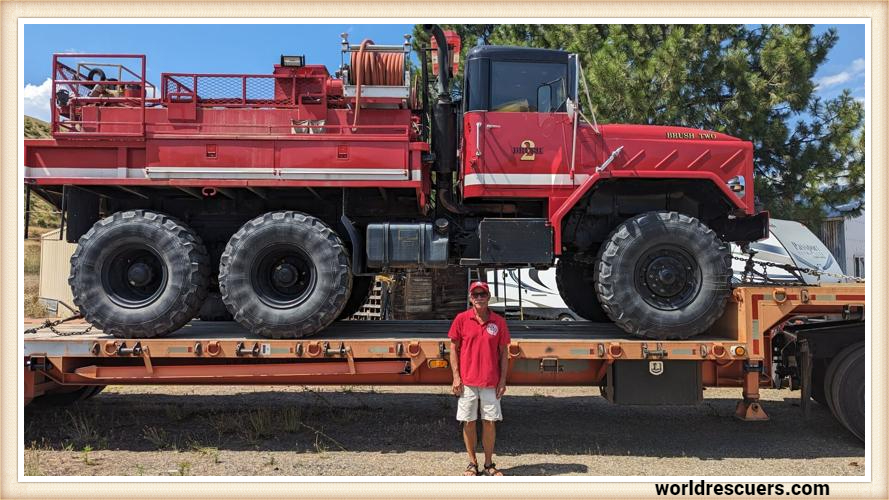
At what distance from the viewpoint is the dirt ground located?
5.84m

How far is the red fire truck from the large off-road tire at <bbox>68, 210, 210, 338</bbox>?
0.6 inches

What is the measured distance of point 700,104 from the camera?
13.0m

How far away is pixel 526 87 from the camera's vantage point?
6461 millimetres

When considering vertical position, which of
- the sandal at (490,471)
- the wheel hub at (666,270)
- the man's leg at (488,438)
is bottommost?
the sandal at (490,471)

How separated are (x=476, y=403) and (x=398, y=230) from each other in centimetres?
194

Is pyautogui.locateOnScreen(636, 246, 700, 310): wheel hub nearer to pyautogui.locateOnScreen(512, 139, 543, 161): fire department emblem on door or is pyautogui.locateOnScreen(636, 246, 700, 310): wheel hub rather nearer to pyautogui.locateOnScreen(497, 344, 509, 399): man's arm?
pyautogui.locateOnScreen(512, 139, 543, 161): fire department emblem on door

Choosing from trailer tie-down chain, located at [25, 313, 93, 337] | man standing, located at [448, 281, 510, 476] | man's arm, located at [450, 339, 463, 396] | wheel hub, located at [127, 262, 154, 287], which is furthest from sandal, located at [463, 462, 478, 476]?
trailer tie-down chain, located at [25, 313, 93, 337]

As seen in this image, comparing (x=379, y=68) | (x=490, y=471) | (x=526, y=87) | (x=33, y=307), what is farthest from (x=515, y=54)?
(x=33, y=307)

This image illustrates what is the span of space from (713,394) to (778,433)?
1.75 metres

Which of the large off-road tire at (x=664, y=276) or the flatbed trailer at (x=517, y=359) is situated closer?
the flatbed trailer at (x=517, y=359)

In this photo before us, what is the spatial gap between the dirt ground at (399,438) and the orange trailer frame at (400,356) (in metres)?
Answer: 0.70

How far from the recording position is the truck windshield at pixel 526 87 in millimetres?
6418

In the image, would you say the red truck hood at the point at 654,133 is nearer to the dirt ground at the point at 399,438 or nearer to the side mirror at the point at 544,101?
the side mirror at the point at 544,101

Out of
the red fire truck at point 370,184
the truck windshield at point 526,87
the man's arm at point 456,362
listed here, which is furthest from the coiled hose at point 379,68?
the man's arm at point 456,362
